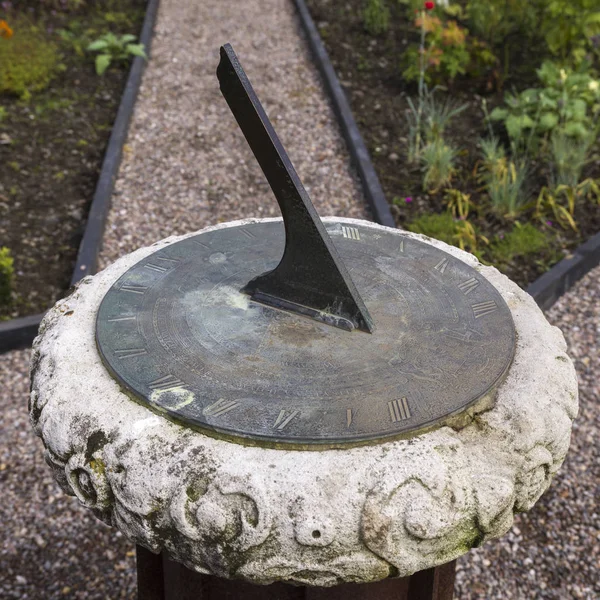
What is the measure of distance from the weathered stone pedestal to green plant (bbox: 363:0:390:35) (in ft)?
22.7

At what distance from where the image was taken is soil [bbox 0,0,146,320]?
4719 mm

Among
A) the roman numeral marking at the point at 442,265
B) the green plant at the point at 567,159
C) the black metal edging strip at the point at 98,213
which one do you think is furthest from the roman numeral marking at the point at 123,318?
the green plant at the point at 567,159

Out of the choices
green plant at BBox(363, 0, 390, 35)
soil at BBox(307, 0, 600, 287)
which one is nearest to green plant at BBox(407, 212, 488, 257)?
soil at BBox(307, 0, 600, 287)

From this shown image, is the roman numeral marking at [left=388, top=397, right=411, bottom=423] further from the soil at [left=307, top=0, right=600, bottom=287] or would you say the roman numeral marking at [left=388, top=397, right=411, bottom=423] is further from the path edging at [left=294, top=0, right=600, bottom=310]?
the soil at [left=307, top=0, right=600, bottom=287]

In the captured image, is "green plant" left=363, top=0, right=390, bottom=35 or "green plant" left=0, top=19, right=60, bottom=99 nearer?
"green plant" left=0, top=19, right=60, bottom=99

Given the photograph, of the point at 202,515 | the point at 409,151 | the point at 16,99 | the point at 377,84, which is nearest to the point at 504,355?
the point at 202,515

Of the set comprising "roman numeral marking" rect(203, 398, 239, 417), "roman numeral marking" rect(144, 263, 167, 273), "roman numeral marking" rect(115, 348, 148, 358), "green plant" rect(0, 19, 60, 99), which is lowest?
"green plant" rect(0, 19, 60, 99)

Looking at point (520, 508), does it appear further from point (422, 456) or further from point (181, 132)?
point (181, 132)

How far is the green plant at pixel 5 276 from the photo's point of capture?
13.8ft

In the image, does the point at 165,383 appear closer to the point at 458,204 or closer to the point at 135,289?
the point at 135,289

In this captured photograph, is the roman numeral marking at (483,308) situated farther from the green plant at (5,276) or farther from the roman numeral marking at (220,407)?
the green plant at (5,276)

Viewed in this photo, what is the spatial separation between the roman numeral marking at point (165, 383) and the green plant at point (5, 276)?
258cm

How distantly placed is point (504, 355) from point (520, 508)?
0.42m

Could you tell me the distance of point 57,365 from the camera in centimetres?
216
